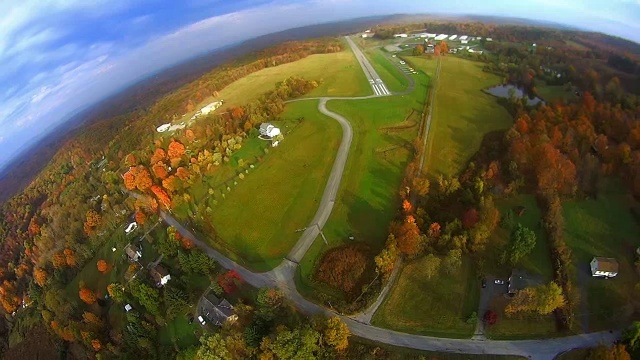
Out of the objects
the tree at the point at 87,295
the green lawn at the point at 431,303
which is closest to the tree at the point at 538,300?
the green lawn at the point at 431,303

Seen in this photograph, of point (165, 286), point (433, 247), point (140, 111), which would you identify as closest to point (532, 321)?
point (433, 247)

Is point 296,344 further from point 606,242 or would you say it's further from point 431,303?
point 606,242

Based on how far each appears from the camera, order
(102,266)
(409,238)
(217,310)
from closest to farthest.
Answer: (409,238) → (217,310) → (102,266)

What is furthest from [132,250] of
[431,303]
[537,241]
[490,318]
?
[537,241]

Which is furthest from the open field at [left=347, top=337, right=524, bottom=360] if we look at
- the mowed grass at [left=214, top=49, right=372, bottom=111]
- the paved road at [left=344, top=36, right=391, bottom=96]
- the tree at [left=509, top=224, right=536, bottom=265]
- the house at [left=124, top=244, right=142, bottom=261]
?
the mowed grass at [left=214, top=49, right=372, bottom=111]

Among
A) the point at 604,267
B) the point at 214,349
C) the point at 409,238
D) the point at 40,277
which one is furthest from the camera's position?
the point at 40,277

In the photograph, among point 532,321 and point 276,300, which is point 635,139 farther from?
point 276,300

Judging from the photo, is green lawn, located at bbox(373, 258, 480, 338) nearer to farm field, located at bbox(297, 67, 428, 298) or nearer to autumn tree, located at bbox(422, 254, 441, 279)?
autumn tree, located at bbox(422, 254, 441, 279)
